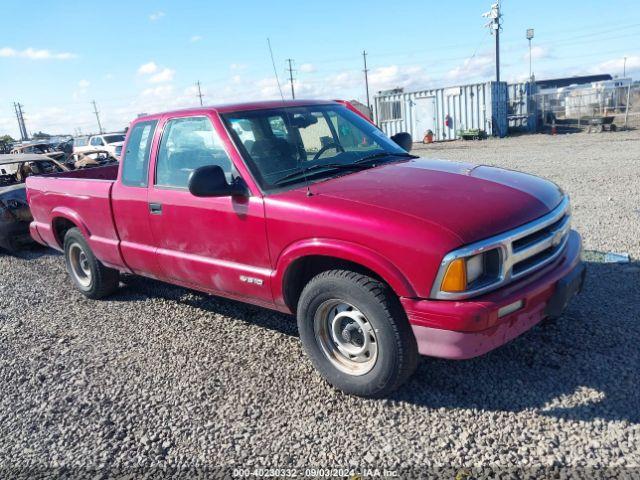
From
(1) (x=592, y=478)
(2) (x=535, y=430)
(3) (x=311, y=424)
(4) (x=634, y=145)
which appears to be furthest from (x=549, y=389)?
(4) (x=634, y=145)

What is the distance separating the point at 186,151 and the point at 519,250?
8.73ft

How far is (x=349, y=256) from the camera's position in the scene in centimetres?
313

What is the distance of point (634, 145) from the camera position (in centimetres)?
1733

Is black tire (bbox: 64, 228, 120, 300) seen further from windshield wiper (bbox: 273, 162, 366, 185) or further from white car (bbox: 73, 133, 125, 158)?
white car (bbox: 73, 133, 125, 158)

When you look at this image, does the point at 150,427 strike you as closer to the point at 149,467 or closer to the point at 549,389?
the point at 149,467

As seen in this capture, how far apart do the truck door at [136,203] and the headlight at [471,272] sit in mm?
2727

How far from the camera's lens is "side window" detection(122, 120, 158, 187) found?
15.1 feet

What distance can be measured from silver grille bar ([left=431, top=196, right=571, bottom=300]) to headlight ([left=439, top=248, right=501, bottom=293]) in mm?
18

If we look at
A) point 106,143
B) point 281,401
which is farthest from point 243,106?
point 106,143

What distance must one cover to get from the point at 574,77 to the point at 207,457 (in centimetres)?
9231

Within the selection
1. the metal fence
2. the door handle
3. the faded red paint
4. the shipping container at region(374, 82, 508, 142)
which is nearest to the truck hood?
the faded red paint

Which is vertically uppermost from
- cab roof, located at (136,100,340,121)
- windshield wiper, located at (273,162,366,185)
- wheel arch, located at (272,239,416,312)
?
cab roof, located at (136,100,340,121)

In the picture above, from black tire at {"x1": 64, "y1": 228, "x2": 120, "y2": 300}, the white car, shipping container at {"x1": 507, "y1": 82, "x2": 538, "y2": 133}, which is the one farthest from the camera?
shipping container at {"x1": 507, "y1": 82, "x2": 538, "y2": 133}

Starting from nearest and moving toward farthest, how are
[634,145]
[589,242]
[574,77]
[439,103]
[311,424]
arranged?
[311,424] → [589,242] → [634,145] → [439,103] → [574,77]
